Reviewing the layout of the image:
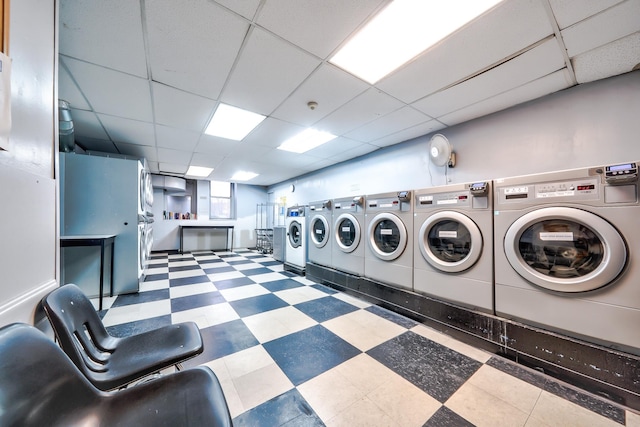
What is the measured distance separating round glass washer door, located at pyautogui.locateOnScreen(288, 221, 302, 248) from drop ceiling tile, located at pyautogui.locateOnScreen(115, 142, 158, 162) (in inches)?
109

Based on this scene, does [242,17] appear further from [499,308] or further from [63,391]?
[499,308]

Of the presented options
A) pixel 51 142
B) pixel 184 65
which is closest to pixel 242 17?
pixel 184 65

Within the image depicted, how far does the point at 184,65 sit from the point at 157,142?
2.33m

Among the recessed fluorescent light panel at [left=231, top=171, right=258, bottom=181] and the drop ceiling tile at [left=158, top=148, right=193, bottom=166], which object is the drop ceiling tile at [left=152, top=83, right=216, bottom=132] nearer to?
the drop ceiling tile at [left=158, top=148, right=193, bottom=166]

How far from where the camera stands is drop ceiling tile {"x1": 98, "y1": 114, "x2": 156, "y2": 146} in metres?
2.80

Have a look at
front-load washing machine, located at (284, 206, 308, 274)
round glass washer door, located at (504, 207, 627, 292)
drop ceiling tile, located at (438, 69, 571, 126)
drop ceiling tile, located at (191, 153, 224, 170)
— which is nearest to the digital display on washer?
round glass washer door, located at (504, 207, 627, 292)

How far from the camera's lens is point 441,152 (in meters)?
2.77

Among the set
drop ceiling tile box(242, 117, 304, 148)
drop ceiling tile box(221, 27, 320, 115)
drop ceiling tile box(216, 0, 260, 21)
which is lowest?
drop ceiling tile box(242, 117, 304, 148)

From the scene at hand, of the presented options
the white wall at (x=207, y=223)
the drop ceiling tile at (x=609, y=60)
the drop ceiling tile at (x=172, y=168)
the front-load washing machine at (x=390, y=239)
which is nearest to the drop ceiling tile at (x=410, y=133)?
the front-load washing machine at (x=390, y=239)

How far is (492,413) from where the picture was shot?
116cm

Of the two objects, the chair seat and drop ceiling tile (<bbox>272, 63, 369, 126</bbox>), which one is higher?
drop ceiling tile (<bbox>272, 63, 369, 126</bbox>)

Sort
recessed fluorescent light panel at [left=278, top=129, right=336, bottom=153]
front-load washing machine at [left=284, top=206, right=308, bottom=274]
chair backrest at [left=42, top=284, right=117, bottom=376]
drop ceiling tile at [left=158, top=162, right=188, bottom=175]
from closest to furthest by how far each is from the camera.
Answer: chair backrest at [left=42, top=284, right=117, bottom=376], recessed fluorescent light panel at [left=278, top=129, right=336, bottom=153], front-load washing machine at [left=284, top=206, right=308, bottom=274], drop ceiling tile at [left=158, top=162, right=188, bottom=175]

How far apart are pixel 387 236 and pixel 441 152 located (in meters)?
1.25

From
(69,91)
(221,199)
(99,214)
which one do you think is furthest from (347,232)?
(221,199)
